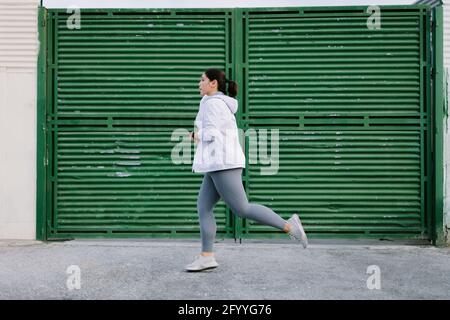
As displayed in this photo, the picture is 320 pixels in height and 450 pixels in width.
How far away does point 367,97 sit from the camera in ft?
24.3

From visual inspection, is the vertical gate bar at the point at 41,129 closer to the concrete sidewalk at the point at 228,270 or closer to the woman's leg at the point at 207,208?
the concrete sidewalk at the point at 228,270

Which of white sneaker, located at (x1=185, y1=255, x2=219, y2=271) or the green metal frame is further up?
the green metal frame

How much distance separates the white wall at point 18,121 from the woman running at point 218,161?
2.83 m

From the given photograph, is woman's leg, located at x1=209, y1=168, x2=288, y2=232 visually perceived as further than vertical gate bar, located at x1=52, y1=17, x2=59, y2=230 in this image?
No

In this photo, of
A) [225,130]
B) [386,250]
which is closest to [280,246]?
[386,250]

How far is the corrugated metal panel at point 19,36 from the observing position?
745cm

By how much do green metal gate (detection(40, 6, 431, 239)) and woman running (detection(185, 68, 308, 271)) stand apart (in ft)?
5.85

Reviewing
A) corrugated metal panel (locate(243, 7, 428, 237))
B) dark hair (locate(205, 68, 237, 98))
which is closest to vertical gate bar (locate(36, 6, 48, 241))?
corrugated metal panel (locate(243, 7, 428, 237))

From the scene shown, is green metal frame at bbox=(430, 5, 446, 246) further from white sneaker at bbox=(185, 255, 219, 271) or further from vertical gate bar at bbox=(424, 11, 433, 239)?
white sneaker at bbox=(185, 255, 219, 271)

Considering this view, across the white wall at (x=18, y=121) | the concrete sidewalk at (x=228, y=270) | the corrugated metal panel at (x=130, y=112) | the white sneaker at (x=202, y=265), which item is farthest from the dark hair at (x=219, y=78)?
the white wall at (x=18, y=121)

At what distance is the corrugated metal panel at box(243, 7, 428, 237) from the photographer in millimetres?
7395

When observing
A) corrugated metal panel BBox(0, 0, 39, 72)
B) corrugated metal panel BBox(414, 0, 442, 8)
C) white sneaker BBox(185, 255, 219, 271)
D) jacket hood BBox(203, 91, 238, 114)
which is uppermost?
corrugated metal panel BBox(414, 0, 442, 8)

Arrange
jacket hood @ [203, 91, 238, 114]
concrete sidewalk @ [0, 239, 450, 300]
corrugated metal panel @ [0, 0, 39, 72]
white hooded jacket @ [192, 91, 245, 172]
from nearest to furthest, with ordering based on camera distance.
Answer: concrete sidewalk @ [0, 239, 450, 300] < white hooded jacket @ [192, 91, 245, 172] < jacket hood @ [203, 91, 238, 114] < corrugated metal panel @ [0, 0, 39, 72]
